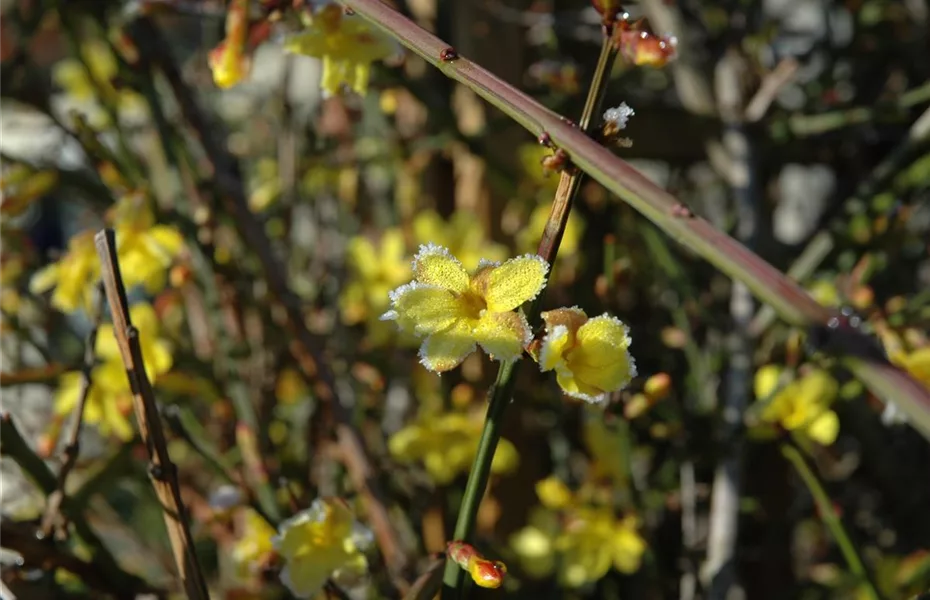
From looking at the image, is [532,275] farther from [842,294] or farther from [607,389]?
[842,294]

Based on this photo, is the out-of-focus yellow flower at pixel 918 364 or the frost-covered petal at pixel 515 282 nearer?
the frost-covered petal at pixel 515 282

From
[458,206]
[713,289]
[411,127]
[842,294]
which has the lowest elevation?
[842,294]

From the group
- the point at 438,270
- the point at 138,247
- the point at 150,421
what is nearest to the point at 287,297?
the point at 138,247

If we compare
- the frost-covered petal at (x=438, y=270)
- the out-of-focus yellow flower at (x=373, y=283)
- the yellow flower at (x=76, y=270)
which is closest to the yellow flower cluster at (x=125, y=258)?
the yellow flower at (x=76, y=270)

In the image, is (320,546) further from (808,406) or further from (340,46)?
(808,406)

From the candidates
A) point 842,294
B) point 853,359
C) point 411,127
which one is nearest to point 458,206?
point 411,127

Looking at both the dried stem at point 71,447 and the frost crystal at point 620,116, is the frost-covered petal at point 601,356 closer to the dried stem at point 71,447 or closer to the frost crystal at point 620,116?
the frost crystal at point 620,116
